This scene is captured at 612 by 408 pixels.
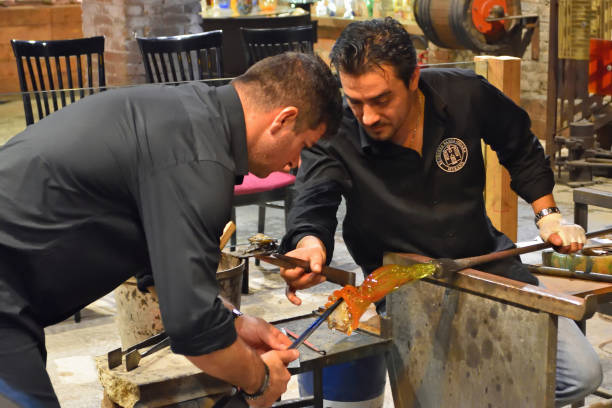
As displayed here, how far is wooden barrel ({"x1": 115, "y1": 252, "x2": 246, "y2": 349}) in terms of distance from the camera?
3246 mm

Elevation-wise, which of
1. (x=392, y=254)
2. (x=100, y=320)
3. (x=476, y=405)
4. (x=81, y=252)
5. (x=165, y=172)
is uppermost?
(x=165, y=172)

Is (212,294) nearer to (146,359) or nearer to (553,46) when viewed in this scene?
(146,359)

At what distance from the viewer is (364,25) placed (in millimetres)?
2529

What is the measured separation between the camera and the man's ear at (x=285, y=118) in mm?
1800

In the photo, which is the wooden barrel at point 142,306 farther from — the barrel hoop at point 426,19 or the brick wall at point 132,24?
the barrel hoop at point 426,19

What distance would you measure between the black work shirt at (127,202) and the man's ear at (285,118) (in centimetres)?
7

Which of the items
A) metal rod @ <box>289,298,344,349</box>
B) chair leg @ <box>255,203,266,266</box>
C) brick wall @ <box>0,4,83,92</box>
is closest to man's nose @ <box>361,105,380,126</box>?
metal rod @ <box>289,298,344,349</box>

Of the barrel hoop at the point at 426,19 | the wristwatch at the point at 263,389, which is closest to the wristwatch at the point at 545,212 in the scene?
the wristwatch at the point at 263,389

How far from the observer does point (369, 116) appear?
2486 millimetres

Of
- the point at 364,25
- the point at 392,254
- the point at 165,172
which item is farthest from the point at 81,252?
the point at 364,25

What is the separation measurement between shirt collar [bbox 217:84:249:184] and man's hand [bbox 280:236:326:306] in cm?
55

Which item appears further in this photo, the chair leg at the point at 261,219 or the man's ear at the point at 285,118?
the chair leg at the point at 261,219

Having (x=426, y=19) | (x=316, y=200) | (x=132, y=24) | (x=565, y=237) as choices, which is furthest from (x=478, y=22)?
(x=316, y=200)

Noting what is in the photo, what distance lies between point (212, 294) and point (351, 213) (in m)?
1.09
